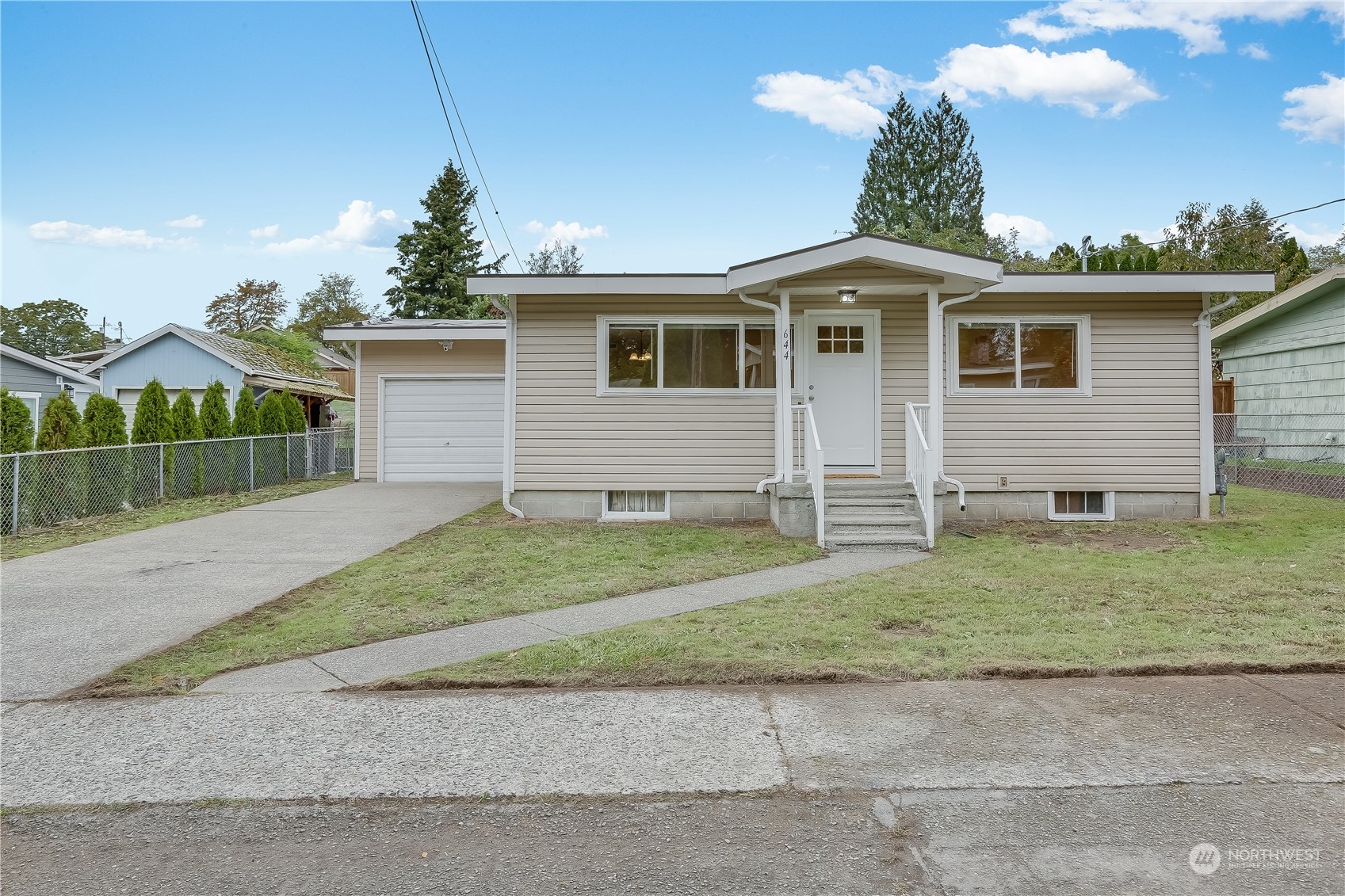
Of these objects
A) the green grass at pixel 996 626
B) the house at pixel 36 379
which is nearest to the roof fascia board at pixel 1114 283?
the green grass at pixel 996 626

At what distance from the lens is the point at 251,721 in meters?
3.62

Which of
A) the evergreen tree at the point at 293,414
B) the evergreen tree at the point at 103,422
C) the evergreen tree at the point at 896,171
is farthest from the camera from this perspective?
the evergreen tree at the point at 896,171

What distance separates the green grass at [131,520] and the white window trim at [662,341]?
5878mm

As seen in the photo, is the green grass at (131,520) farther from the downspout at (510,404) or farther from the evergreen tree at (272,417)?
the downspout at (510,404)

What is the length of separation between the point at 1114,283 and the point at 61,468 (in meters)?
13.3

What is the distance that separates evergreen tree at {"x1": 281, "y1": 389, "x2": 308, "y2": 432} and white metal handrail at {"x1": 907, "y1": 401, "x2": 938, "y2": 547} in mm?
13095

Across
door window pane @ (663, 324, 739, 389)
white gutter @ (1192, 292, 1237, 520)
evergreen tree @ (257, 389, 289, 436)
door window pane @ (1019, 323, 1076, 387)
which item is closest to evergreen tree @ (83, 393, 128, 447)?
evergreen tree @ (257, 389, 289, 436)

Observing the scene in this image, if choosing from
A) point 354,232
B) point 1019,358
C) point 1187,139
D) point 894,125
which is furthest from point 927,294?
point 354,232

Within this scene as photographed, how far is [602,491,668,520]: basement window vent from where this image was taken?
10.0 metres

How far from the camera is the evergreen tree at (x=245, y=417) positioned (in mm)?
14750

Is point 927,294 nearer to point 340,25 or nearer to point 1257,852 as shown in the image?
point 1257,852

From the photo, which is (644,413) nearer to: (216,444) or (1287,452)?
(216,444)

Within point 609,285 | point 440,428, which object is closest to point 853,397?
point 609,285

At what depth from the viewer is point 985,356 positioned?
9898 mm
